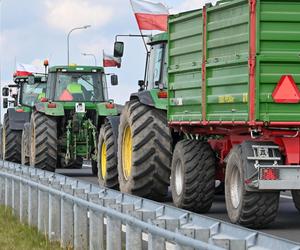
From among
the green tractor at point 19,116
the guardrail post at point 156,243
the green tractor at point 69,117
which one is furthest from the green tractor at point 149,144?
the green tractor at point 19,116

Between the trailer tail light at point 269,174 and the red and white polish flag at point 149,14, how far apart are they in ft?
33.5

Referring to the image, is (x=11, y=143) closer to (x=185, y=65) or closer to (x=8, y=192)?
(x=8, y=192)

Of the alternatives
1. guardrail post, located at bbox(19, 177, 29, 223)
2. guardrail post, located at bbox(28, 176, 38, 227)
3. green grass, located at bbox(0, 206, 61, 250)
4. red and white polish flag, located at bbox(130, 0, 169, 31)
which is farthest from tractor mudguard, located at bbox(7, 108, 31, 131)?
guardrail post, located at bbox(28, 176, 38, 227)

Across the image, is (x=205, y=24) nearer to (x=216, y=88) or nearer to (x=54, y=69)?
(x=216, y=88)

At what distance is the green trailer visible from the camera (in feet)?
43.6

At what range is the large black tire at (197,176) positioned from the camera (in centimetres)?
1588

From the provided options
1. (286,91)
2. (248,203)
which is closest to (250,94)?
(286,91)

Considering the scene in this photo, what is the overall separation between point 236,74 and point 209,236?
6598 mm

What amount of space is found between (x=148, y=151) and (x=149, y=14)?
22.3 feet

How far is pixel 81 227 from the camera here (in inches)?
436

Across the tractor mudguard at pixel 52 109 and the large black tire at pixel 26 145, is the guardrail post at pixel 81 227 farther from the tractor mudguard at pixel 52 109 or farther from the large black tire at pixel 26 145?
the large black tire at pixel 26 145

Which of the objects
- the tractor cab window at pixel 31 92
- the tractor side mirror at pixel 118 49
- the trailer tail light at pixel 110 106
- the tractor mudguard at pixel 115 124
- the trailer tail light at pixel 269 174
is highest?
the tractor side mirror at pixel 118 49

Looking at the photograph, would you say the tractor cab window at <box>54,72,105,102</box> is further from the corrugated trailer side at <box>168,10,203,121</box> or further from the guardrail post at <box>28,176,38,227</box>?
the guardrail post at <box>28,176,38,227</box>

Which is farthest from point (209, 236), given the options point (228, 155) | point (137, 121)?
point (137, 121)
